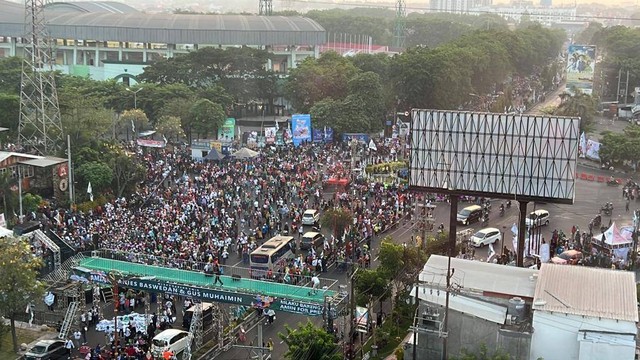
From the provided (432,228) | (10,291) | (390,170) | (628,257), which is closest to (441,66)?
(390,170)

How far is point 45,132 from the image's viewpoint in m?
42.0

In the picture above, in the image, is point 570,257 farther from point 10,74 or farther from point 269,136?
point 10,74

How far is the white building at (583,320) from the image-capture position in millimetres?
18438

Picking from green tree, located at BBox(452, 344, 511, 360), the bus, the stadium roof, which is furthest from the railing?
the stadium roof

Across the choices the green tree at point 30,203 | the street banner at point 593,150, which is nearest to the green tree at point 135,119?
the green tree at point 30,203

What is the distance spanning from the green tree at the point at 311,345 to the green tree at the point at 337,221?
11822 millimetres

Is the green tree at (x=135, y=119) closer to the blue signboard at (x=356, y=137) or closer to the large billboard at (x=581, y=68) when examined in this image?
the blue signboard at (x=356, y=137)

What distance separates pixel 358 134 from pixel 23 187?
23889mm

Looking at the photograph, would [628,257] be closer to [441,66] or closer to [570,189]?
[570,189]

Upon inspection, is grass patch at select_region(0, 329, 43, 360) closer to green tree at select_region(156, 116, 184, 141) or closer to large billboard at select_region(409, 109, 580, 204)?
large billboard at select_region(409, 109, 580, 204)

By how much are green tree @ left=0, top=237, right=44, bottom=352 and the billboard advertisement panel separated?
28670mm

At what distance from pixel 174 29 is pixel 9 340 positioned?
197 ft

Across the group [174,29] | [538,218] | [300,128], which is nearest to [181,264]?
[538,218]

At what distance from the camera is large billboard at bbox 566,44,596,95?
223 ft
